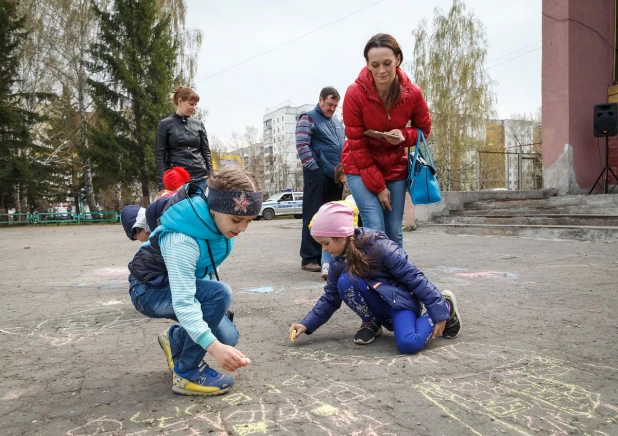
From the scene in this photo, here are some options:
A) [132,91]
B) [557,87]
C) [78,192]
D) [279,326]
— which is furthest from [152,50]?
[279,326]

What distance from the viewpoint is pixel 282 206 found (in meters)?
24.0

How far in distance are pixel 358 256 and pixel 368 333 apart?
444 millimetres

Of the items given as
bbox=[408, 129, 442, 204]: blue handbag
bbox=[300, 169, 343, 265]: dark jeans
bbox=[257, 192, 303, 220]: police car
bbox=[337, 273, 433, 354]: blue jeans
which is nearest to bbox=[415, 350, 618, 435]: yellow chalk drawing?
bbox=[337, 273, 433, 354]: blue jeans

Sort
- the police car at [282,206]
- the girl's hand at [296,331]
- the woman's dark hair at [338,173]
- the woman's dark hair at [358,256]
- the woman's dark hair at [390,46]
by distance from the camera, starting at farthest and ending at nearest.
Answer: the police car at [282,206], the woman's dark hair at [338,173], the woman's dark hair at [390,46], the girl's hand at [296,331], the woman's dark hair at [358,256]

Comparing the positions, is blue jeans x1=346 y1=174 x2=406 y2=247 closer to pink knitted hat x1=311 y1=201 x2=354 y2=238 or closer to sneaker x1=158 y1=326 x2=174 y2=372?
→ pink knitted hat x1=311 y1=201 x2=354 y2=238

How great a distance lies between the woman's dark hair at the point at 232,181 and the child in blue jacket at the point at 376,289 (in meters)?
0.59

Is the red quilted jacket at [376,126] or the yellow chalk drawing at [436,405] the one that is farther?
the red quilted jacket at [376,126]

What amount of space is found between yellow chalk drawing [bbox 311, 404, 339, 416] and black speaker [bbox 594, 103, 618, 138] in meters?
9.77

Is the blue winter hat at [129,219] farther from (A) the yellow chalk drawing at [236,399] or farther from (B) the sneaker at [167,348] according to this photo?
(A) the yellow chalk drawing at [236,399]

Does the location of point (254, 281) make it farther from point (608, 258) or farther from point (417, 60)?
point (417, 60)

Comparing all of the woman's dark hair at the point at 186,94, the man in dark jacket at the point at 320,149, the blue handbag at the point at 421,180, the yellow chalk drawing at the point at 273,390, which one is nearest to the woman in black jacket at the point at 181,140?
the woman's dark hair at the point at 186,94

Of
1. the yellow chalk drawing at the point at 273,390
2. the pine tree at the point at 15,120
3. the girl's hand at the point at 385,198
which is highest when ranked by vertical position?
the pine tree at the point at 15,120

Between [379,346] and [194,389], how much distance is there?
995mm

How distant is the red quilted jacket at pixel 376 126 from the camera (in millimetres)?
3168
